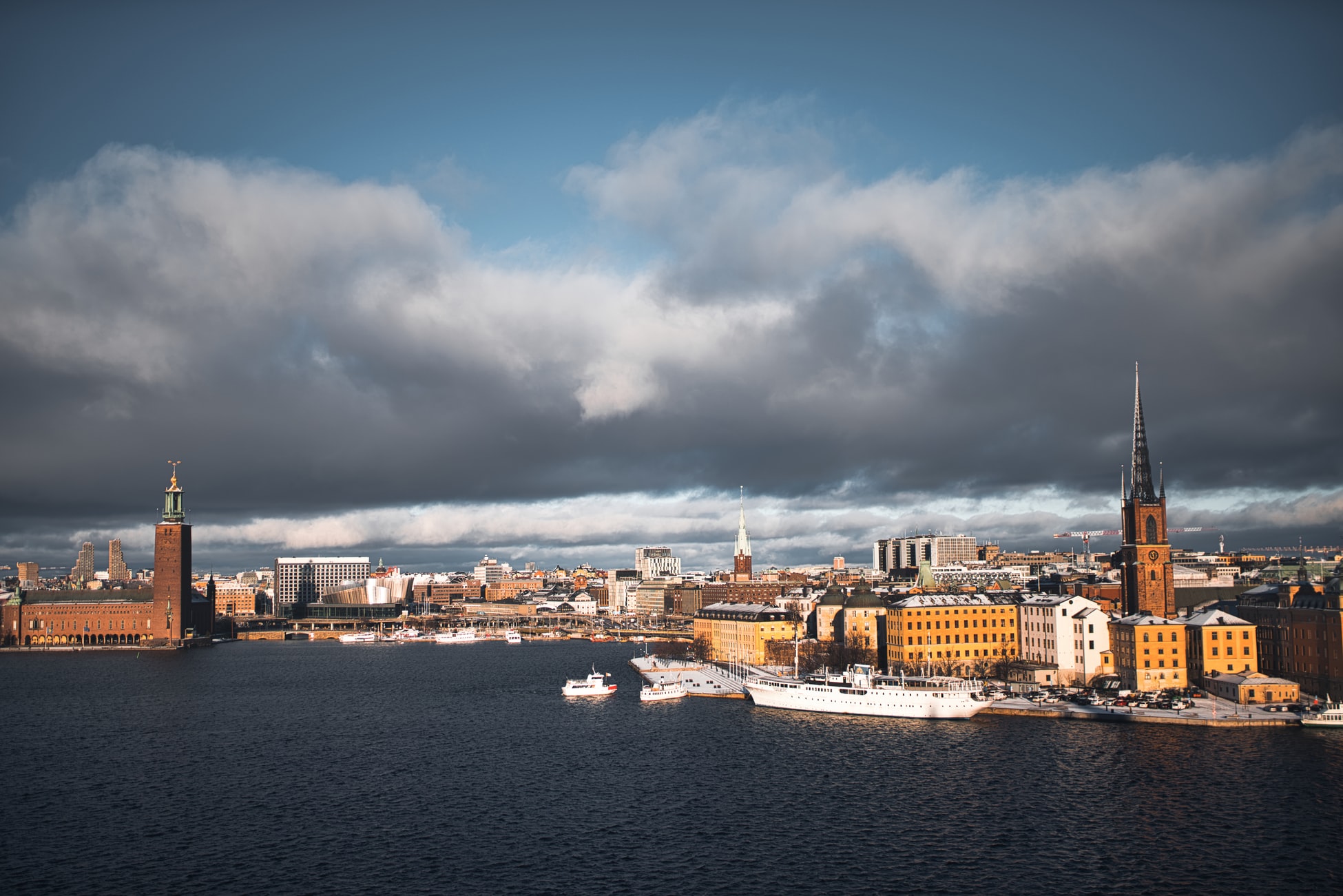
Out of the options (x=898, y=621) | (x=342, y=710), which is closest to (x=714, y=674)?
(x=898, y=621)

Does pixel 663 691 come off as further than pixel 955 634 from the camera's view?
No

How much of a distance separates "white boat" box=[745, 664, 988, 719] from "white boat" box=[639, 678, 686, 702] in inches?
301

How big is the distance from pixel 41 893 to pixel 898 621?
79.5 m

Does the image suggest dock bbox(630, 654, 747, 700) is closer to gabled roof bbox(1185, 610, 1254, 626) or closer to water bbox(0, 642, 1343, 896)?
water bbox(0, 642, 1343, 896)

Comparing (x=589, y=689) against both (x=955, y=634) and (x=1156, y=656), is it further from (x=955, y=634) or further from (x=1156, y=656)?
(x=1156, y=656)

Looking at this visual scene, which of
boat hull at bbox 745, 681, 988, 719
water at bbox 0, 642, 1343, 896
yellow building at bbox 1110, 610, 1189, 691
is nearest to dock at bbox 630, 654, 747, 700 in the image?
boat hull at bbox 745, 681, 988, 719

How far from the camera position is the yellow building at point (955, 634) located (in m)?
105

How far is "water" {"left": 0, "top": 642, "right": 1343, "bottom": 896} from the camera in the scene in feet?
141

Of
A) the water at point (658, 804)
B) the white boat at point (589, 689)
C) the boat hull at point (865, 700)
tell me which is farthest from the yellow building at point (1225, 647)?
the white boat at point (589, 689)

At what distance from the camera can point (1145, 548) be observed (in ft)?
357

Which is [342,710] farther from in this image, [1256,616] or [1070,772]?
[1256,616]

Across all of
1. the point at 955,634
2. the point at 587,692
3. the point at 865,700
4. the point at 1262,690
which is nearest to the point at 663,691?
the point at 587,692

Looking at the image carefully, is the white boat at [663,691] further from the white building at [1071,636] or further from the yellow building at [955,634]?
the white building at [1071,636]

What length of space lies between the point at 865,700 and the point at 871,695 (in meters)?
0.69
